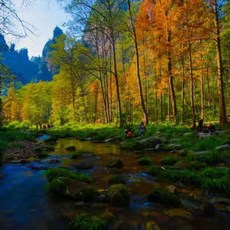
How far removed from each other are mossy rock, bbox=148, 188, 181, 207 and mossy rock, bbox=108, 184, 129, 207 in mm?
614

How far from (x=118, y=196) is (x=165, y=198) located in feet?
3.54

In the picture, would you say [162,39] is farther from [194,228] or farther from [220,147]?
[194,228]

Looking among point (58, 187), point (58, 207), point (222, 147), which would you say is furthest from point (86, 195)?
point (222, 147)

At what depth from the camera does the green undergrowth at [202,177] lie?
6.83m

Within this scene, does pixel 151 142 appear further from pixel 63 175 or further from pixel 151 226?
pixel 151 226

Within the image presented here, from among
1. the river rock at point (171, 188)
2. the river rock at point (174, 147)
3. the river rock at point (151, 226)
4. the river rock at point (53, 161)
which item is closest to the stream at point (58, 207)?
the river rock at point (151, 226)

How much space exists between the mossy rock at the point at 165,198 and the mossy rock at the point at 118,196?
61 centimetres

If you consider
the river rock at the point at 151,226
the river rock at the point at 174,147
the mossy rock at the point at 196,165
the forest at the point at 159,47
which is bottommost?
the river rock at the point at 151,226

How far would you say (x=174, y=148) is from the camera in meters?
12.8

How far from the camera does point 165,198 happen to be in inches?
243

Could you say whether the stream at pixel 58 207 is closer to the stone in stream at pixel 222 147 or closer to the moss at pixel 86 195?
the moss at pixel 86 195

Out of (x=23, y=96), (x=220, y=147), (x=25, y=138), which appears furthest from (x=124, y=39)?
(x=23, y=96)

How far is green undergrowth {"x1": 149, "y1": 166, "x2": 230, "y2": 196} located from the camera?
6.83 m

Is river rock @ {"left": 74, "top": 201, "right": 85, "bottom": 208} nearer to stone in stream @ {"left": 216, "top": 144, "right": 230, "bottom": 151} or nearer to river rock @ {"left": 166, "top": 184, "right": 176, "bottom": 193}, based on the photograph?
river rock @ {"left": 166, "top": 184, "right": 176, "bottom": 193}
